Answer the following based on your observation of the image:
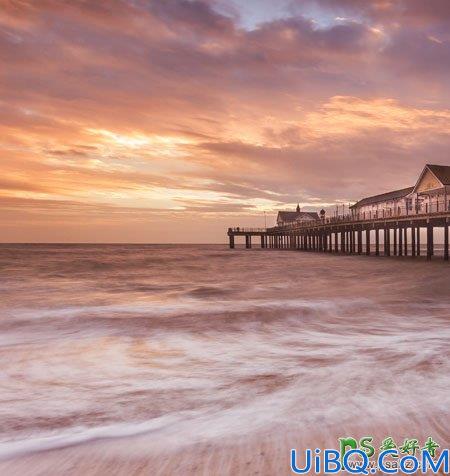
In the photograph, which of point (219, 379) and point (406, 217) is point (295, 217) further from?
point (219, 379)

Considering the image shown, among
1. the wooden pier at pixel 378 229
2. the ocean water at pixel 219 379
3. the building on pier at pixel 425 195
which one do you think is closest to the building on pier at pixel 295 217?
the wooden pier at pixel 378 229

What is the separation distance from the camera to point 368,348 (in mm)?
7668

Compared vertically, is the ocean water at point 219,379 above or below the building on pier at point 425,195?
below

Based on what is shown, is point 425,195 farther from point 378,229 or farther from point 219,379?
point 219,379

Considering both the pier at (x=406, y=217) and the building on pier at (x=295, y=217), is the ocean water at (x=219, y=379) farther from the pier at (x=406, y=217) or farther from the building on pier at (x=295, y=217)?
the building on pier at (x=295, y=217)

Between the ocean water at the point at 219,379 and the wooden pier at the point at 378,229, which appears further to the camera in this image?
the wooden pier at the point at 378,229

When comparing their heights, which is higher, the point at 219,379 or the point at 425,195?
the point at 425,195

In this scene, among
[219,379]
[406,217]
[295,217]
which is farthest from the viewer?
[295,217]

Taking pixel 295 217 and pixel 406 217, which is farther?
pixel 295 217

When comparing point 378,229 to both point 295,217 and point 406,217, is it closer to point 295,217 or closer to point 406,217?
point 406,217

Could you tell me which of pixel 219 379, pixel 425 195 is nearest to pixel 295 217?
pixel 425 195

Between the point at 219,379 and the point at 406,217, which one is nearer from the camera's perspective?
the point at 219,379

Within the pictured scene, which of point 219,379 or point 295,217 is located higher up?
point 295,217

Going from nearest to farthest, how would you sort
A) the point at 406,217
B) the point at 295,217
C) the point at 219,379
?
1. the point at 219,379
2. the point at 406,217
3. the point at 295,217
